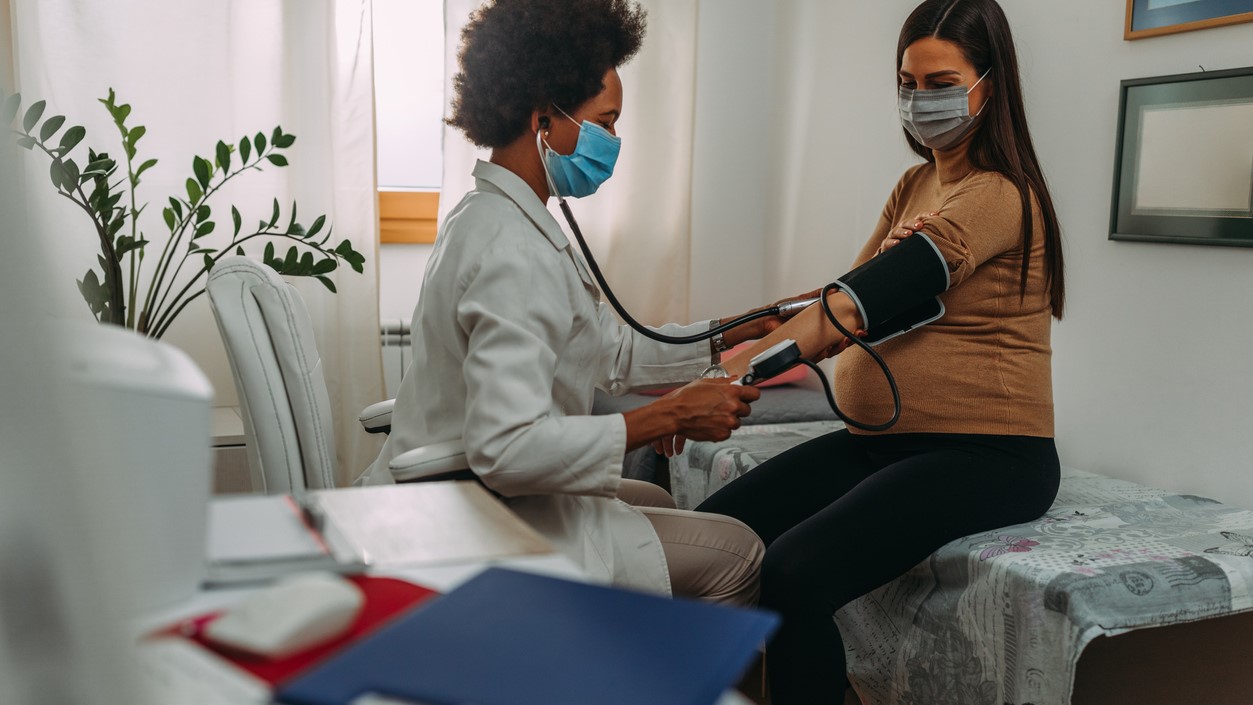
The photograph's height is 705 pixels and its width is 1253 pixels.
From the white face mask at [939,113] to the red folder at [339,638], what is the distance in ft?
4.17

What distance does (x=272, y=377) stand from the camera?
1348mm

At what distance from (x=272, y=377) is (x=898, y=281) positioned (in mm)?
918

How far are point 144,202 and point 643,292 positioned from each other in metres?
1.46

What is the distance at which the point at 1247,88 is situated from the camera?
1736 millimetres

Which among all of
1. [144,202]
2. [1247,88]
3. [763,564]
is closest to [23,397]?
[763,564]

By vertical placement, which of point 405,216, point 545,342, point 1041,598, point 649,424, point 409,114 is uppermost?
point 409,114

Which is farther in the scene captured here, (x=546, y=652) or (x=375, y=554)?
(x=375, y=554)

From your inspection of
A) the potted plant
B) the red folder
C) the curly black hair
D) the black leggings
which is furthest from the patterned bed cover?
the potted plant

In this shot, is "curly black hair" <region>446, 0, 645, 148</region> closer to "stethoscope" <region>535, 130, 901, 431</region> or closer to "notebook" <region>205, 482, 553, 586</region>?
"stethoscope" <region>535, 130, 901, 431</region>

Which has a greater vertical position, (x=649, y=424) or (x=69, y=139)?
(x=69, y=139)

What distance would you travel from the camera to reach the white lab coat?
1105 mm

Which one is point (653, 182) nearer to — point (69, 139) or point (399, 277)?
point (399, 277)

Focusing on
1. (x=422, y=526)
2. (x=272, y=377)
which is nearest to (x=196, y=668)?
(x=422, y=526)

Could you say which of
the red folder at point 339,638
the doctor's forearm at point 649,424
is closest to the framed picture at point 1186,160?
the doctor's forearm at point 649,424
